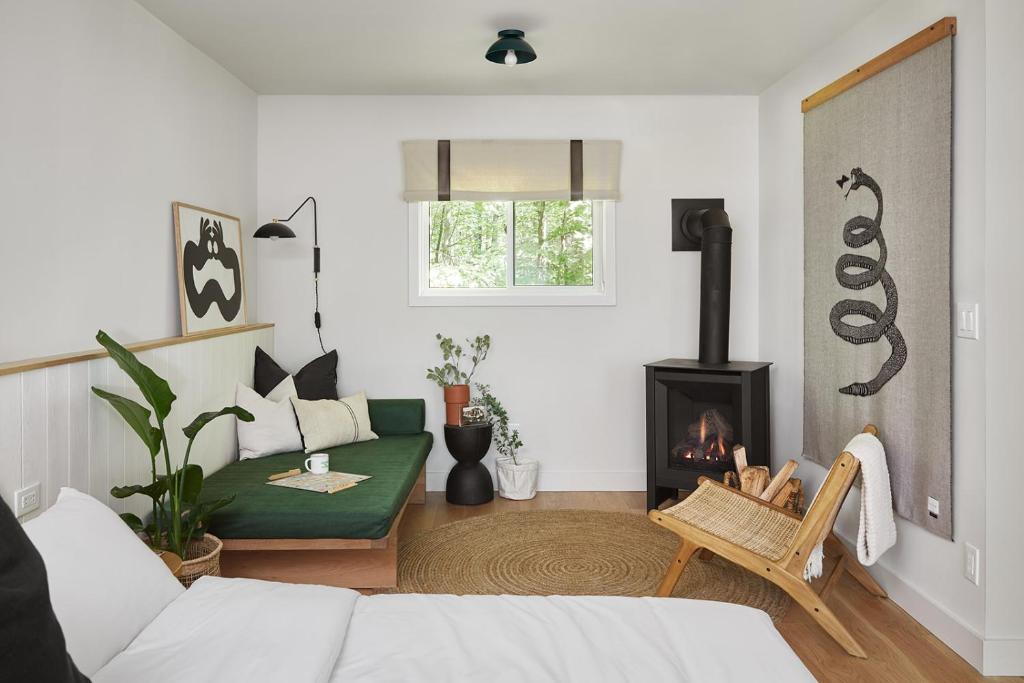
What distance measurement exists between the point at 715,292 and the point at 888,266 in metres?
1.13

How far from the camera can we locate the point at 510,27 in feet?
11.0

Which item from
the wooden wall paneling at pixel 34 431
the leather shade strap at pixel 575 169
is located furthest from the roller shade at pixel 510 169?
the wooden wall paneling at pixel 34 431

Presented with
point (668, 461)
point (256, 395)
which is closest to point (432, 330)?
point (256, 395)

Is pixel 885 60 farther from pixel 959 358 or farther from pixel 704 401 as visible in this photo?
pixel 704 401

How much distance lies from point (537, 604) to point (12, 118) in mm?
2194

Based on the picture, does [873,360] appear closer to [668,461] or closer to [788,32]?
[668,461]

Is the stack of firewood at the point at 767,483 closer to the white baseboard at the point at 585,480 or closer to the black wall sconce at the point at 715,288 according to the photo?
the black wall sconce at the point at 715,288

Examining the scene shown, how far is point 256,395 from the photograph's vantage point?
12.7ft

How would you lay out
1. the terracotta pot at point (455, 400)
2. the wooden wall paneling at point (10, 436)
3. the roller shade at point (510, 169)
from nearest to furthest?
the wooden wall paneling at point (10, 436) → the terracotta pot at point (455, 400) → the roller shade at point (510, 169)

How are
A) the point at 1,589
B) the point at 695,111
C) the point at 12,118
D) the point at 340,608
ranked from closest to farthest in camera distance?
the point at 1,589
the point at 340,608
the point at 12,118
the point at 695,111

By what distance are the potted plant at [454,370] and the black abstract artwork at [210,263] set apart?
122 cm

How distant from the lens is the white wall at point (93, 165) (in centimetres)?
233

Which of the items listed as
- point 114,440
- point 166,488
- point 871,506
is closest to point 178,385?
point 114,440

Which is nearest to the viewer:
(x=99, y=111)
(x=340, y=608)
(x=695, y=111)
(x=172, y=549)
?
(x=340, y=608)
